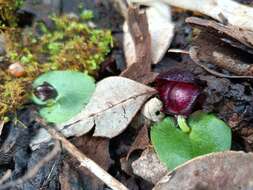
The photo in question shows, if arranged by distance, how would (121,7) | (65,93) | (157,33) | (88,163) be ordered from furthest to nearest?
→ (121,7) < (157,33) < (65,93) < (88,163)

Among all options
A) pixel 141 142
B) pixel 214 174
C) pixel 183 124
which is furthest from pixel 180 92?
pixel 214 174

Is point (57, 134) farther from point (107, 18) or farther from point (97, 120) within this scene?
point (107, 18)

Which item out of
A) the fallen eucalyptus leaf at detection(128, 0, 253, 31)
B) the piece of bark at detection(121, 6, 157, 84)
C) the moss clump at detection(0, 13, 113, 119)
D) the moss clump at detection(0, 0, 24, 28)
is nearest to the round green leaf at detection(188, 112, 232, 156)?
the piece of bark at detection(121, 6, 157, 84)

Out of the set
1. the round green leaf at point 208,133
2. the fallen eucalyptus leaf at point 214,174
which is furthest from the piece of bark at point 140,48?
the fallen eucalyptus leaf at point 214,174

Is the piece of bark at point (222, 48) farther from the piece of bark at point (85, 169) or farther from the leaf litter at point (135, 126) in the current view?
the piece of bark at point (85, 169)

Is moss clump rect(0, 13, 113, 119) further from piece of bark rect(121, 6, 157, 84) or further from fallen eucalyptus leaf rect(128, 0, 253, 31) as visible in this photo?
fallen eucalyptus leaf rect(128, 0, 253, 31)

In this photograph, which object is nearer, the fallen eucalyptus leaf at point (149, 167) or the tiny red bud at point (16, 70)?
the fallen eucalyptus leaf at point (149, 167)

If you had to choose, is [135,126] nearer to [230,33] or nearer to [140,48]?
[140,48]
